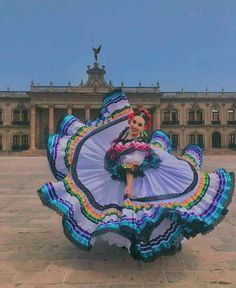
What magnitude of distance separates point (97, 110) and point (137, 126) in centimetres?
5594

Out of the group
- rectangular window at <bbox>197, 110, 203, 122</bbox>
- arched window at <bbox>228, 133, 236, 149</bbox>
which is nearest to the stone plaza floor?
rectangular window at <bbox>197, 110, 203, 122</bbox>

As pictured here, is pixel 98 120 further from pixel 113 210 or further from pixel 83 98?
pixel 83 98

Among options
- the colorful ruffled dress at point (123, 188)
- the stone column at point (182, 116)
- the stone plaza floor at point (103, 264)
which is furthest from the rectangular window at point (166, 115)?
the colorful ruffled dress at point (123, 188)

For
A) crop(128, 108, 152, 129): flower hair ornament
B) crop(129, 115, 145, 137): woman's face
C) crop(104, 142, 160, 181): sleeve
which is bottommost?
crop(104, 142, 160, 181): sleeve

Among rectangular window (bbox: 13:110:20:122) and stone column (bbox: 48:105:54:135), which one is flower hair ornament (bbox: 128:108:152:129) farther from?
rectangular window (bbox: 13:110:20:122)

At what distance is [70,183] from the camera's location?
436 centimetres

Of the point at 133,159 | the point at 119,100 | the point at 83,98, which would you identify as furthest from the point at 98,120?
the point at 83,98

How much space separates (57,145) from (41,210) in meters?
4.02

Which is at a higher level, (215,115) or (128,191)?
(215,115)

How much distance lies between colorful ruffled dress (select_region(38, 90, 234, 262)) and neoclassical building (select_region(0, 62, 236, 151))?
2106 inches

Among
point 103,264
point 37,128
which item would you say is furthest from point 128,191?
point 37,128

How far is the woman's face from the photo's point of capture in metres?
4.51

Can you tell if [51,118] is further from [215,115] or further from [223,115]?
[223,115]

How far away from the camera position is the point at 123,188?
4.34 metres
